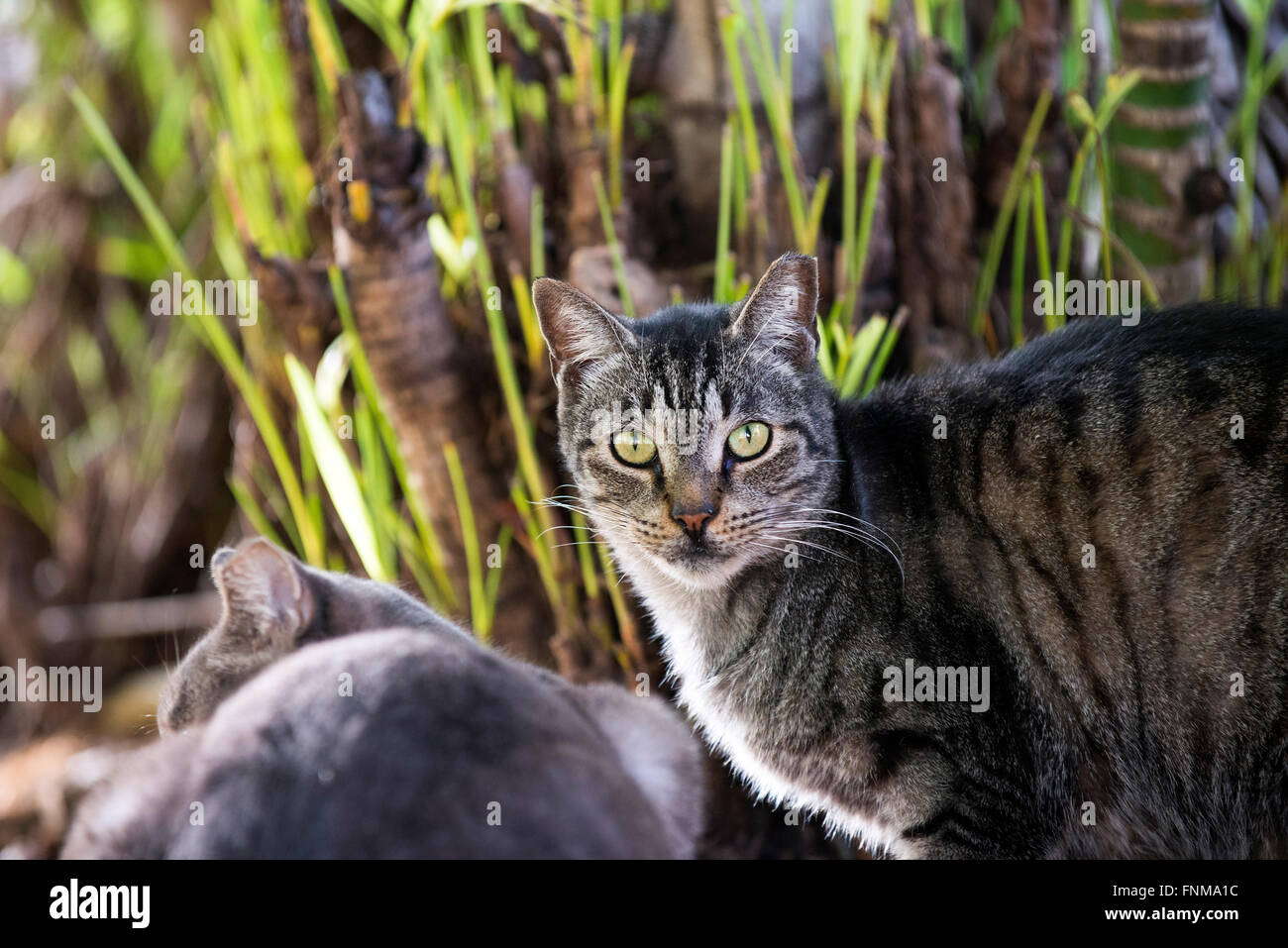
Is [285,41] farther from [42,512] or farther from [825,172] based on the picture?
[42,512]

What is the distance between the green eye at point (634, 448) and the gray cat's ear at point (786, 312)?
15 centimetres

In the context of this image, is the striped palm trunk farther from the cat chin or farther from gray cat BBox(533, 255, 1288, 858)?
the cat chin

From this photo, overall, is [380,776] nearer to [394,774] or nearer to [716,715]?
[394,774]

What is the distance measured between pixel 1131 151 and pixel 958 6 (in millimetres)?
389

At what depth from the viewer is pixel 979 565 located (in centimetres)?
119

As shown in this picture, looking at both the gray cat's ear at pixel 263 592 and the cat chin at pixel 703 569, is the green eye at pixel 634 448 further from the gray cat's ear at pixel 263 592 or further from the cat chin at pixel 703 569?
the gray cat's ear at pixel 263 592

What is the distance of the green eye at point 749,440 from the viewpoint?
1.17 metres

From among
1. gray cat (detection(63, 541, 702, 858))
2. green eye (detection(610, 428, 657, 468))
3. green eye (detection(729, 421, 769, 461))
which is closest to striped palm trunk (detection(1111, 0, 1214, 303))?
green eye (detection(729, 421, 769, 461))

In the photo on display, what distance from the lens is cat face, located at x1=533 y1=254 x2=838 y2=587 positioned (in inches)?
45.6

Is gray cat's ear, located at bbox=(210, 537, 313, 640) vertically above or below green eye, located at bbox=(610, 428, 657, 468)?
below

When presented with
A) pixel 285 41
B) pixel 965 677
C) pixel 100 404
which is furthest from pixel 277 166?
pixel 965 677

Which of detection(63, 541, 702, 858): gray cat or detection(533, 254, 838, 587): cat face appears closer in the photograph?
detection(63, 541, 702, 858): gray cat

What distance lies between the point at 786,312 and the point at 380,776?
662 millimetres

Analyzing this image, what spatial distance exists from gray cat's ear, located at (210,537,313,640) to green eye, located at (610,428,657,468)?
0.36 m
